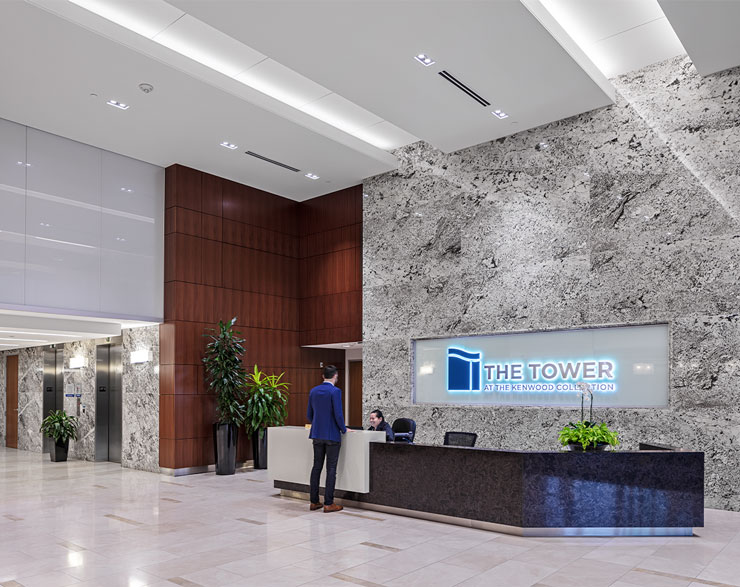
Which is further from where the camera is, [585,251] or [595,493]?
[585,251]

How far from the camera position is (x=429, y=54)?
750 centimetres

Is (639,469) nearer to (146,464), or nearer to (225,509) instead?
(225,509)

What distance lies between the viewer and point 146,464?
11078 millimetres

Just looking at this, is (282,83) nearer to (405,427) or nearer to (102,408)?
(405,427)

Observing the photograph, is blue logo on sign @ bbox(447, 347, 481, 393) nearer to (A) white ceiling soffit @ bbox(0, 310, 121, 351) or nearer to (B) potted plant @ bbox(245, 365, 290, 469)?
(B) potted plant @ bbox(245, 365, 290, 469)

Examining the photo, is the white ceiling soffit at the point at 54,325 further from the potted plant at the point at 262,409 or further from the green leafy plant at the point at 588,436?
the green leafy plant at the point at 588,436

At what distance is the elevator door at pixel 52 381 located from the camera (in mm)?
14500

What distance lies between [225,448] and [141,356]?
2192mm

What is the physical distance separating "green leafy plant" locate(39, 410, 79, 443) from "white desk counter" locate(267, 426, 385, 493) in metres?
6.47

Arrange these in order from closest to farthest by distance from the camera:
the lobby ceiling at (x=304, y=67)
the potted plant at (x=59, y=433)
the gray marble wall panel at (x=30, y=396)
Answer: the lobby ceiling at (x=304, y=67) < the potted plant at (x=59, y=433) < the gray marble wall panel at (x=30, y=396)

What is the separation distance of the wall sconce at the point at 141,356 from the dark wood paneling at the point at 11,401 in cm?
654

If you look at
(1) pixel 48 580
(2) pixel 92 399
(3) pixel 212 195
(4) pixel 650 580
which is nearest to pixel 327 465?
(1) pixel 48 580

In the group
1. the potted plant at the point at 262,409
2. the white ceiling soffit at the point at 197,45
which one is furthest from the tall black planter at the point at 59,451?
the white ceiling soffit at the point at 197,45

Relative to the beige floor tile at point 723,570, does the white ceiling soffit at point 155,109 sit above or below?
above
